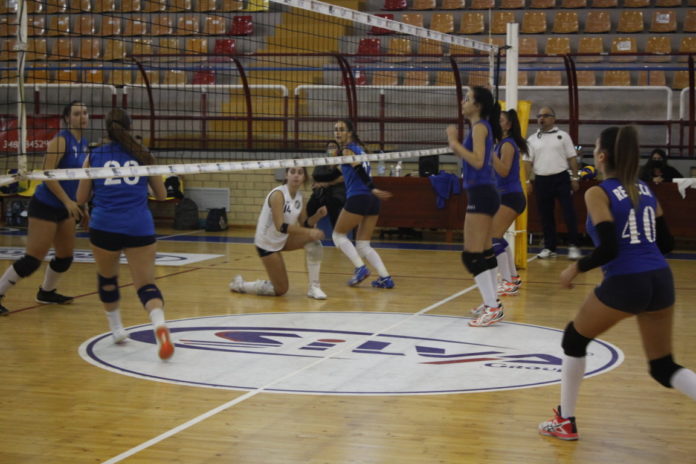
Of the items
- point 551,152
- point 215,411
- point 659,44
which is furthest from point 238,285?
point 659,44

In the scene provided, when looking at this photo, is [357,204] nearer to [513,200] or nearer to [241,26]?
[513,200]

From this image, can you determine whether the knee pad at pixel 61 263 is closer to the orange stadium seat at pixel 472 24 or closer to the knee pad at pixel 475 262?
the knee pad at pixel 475 262

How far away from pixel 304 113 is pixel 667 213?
20.6 feet

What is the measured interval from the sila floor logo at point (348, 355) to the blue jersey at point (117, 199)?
2.96 ft

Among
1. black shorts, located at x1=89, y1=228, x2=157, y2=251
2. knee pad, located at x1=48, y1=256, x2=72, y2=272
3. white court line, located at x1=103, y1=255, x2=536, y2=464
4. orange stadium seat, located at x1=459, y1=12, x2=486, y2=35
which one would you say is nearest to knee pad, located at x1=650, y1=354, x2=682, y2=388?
white court line, located at x1=103, y1=255, x2=536, y2=464

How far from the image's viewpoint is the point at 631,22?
17188mm

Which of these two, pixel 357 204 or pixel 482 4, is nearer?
pixel 357 204

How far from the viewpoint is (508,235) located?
10.7 m

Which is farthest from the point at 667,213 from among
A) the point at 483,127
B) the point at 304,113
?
the point at 483,127

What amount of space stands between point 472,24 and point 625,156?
46.1ft

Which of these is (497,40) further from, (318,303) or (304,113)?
(318,303)

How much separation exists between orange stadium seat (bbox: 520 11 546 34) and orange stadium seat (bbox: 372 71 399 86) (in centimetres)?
275

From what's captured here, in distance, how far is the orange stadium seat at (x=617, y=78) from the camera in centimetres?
1634

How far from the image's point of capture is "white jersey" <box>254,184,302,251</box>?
877cm
